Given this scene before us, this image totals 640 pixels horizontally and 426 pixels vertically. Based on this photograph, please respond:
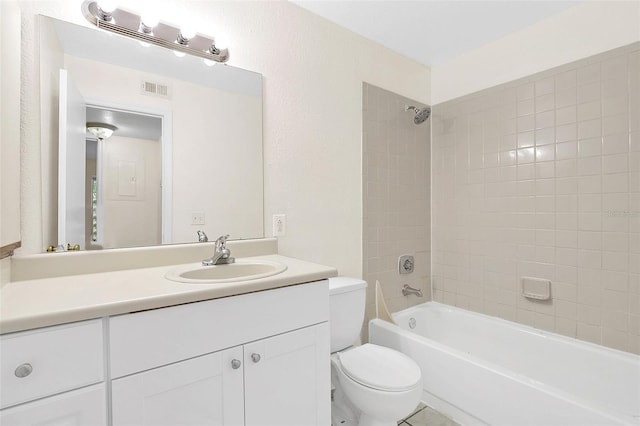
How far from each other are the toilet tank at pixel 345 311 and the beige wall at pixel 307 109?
29cm

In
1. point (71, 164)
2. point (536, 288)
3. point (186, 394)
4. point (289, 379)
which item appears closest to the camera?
point (186, 394)

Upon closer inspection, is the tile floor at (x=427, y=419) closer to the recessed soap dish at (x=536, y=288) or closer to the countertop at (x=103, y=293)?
the recessed soap dish at (x=536, y=288)

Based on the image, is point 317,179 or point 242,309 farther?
point 317,179

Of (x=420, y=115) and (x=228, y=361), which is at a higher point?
(x=420, y=115)

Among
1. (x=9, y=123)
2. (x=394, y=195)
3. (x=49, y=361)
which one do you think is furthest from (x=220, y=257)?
(x=394, y=195)

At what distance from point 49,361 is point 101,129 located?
3.03 ft

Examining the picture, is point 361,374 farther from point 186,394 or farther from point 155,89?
point 155,89

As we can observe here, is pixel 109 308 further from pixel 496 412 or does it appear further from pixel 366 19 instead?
pixel 366 19

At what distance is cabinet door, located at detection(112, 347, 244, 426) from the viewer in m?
0.80

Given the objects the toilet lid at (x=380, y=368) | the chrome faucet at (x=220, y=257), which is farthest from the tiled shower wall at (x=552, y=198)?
the chrome faucet at (x=220, y=257)

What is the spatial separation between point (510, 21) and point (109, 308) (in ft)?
8.43

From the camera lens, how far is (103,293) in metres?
0.88

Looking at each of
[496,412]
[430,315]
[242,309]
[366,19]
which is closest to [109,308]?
[242,309]

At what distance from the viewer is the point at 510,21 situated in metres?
1.92
